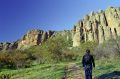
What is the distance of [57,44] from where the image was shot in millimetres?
125312

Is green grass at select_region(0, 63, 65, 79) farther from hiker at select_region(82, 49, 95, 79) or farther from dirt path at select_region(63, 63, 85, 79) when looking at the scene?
hiker at select_region(82, 49, 95, 79)

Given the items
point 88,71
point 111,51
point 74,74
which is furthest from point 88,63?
point 111,51

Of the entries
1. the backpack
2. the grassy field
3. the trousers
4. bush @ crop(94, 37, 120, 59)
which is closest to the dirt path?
the grassy field

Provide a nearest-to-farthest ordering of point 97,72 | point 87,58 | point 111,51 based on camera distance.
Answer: point 87,58 < point 97,72 < point 111,51

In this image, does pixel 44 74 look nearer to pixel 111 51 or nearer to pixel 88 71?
pixel 88 71

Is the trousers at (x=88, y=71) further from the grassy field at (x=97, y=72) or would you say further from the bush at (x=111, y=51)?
the bush at (x=111, y=51)

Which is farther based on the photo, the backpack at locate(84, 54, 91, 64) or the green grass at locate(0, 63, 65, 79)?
the green grass at locate(0, 63, 65, 79)

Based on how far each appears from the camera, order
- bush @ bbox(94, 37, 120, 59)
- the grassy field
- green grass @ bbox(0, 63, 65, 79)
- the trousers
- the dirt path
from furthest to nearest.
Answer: bush @ bbox(94, 37, 120, 59) < green grass @ bbox(0, 63, 65, 79) < the dirt path < the grassy field < the trousers

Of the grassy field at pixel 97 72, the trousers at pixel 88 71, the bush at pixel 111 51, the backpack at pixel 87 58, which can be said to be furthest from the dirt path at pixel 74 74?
the bush at pixel 111 51

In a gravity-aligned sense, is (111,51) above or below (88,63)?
above

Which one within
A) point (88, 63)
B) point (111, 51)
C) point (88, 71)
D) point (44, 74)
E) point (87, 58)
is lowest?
point (88, 71)

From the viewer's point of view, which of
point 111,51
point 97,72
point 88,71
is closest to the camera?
point 88,71

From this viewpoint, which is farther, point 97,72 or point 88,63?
point 97,72

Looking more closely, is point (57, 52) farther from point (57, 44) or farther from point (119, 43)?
point (119, 43)
